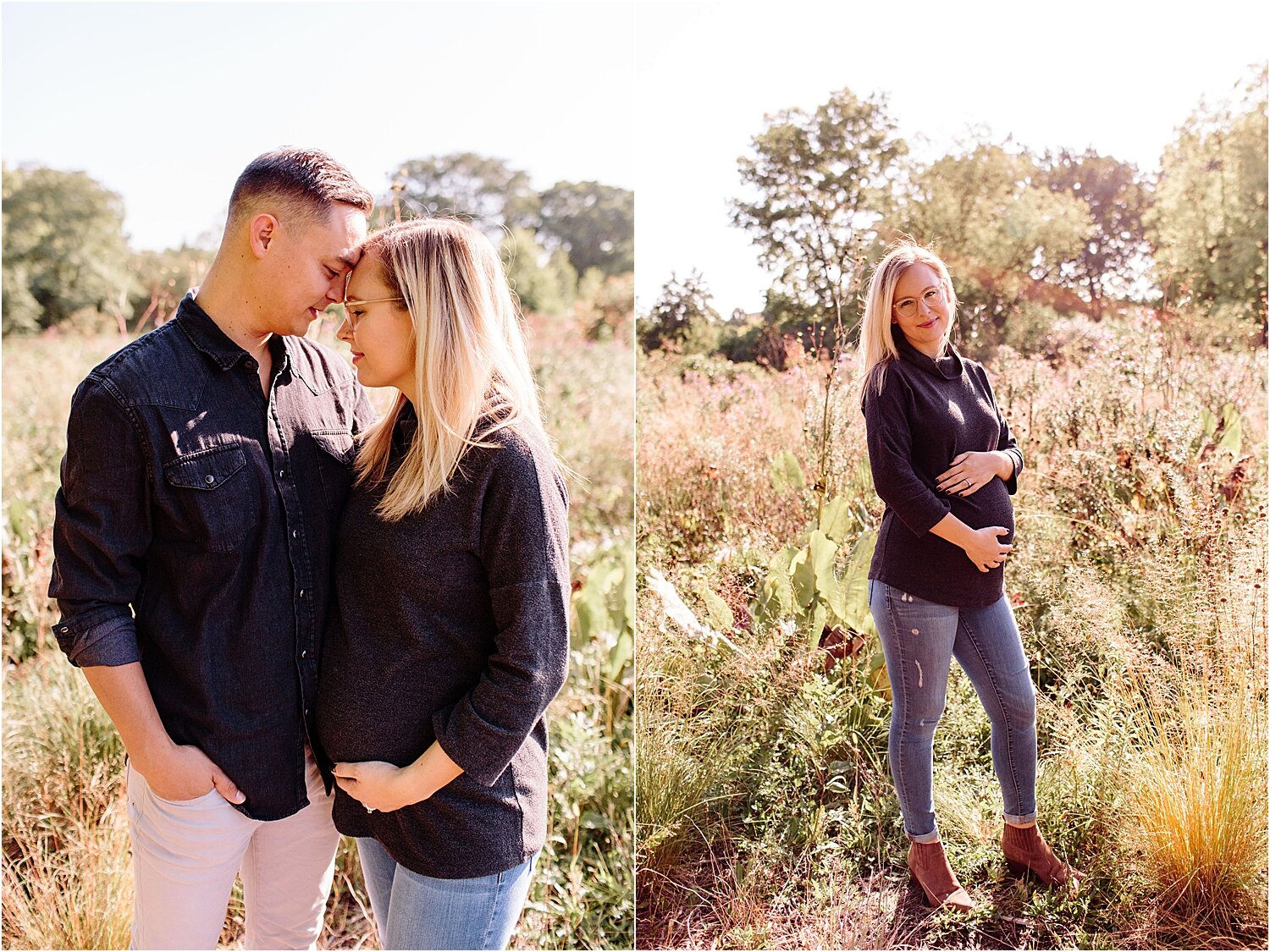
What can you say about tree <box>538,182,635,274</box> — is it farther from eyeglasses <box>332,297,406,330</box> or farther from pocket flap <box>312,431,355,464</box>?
eyeglasses <box>332,297,406,330</box>

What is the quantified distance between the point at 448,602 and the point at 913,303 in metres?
1.27

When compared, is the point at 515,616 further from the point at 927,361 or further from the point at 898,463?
the point at 927,361

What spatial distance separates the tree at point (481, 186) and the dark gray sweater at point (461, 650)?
6257 mm

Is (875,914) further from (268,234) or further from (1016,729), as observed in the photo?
(268,234)

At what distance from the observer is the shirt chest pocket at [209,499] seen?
1.46 meters

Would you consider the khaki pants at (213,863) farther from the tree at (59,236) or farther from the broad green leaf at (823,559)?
the tree at (59,236)

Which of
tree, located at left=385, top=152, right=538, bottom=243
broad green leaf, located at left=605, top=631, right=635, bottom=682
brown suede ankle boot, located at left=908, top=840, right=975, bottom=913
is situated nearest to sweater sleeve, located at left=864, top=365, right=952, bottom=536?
brown suede ankle boot, located at left=908, top=840, right=975, bottom=913

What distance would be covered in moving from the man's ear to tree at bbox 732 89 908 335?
1.13m

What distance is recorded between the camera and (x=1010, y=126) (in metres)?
2.13

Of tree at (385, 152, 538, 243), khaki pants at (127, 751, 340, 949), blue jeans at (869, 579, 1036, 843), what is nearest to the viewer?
khaki pants at (127, 751, 340, 949)

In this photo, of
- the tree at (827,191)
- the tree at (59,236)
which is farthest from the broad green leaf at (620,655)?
the tree at (59,236)

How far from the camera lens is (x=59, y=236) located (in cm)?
1162

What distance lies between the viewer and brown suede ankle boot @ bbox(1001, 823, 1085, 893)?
2.09 meters

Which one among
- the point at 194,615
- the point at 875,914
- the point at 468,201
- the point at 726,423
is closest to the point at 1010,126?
the point at 726,423
